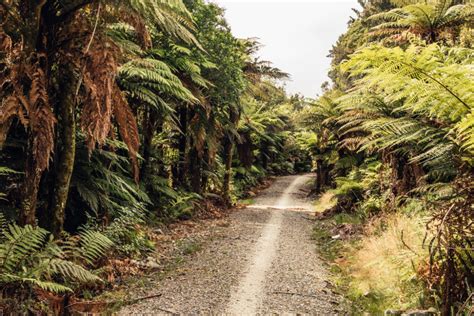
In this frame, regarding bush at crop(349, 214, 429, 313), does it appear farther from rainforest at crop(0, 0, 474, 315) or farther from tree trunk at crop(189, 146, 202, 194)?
tree trunk at crop(189, 146, 202, 194)

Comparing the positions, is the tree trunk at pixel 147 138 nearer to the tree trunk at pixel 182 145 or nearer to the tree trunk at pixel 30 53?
the tree trunk at pixel 182 145

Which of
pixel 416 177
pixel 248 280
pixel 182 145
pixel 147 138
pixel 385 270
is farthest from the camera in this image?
pixel 182 145

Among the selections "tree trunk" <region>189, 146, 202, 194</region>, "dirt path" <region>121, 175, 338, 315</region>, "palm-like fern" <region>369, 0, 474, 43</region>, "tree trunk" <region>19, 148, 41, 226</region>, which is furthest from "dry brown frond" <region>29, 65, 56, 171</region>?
"tree trunk" <region>189, 146, 202, 194</region>

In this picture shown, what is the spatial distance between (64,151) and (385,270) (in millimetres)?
4280

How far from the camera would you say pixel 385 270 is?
16.3 feet

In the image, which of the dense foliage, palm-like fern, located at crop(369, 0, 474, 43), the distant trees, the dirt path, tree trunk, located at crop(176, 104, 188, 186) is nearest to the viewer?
the dense foliage

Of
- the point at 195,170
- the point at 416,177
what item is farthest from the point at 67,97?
the point at 195,170

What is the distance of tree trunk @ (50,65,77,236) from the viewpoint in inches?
173

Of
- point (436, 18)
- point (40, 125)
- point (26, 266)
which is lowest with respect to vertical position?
point (26, 266)

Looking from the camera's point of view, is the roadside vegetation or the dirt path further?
the dirt path

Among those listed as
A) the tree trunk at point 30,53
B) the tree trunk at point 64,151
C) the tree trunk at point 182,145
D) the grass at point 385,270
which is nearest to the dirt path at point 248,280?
the grass at point 385,270

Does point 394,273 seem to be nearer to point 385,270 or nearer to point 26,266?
point 385,270

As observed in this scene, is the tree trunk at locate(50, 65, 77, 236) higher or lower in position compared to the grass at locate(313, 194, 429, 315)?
higher

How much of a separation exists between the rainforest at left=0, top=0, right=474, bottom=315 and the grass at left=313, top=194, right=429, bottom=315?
0.02m
